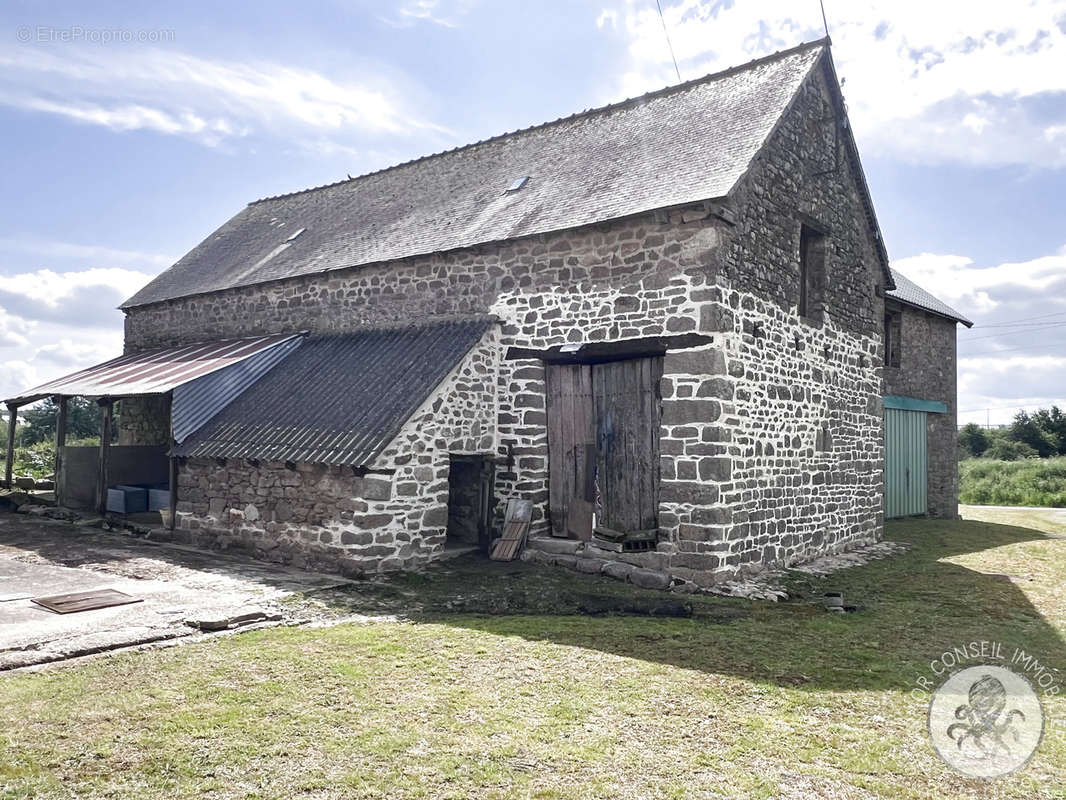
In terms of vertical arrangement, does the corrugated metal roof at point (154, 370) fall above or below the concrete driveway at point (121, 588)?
above

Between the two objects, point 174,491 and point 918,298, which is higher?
point 918,298

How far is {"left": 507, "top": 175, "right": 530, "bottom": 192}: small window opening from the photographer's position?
13.1 metres

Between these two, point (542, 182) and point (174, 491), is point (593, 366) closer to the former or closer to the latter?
point (542, 182)

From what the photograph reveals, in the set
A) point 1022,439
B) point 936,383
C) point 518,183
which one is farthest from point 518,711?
point 1022,439

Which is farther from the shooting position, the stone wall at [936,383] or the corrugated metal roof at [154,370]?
the stone wall at [936,383]

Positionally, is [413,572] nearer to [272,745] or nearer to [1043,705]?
[272,745]

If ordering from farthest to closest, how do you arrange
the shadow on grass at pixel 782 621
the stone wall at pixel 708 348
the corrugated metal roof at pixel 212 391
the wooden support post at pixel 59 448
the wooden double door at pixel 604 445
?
1. the wooden support post at pixel 59 448
2. the corrugated metal roof at pixel 212 391
3. the wooden double door at pixel 604 445
4. the stone wall at pixel 708 348
5. the shadow on grass at pixel 782 621

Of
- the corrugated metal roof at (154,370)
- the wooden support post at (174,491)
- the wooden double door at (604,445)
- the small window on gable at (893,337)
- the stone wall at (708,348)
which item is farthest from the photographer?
the small window on gable at (893,337)

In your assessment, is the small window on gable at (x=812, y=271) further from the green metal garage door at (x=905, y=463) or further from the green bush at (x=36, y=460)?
the green bush at (x=36, y=460)

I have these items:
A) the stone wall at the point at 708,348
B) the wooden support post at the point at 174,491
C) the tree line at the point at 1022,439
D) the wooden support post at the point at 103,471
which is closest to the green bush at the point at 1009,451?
the tree line at the point at 1022,439

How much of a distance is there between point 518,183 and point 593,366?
4148mm

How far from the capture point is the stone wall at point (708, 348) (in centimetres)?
966

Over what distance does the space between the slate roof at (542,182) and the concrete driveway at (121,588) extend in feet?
17.9

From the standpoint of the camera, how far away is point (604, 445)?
10.6 meters
